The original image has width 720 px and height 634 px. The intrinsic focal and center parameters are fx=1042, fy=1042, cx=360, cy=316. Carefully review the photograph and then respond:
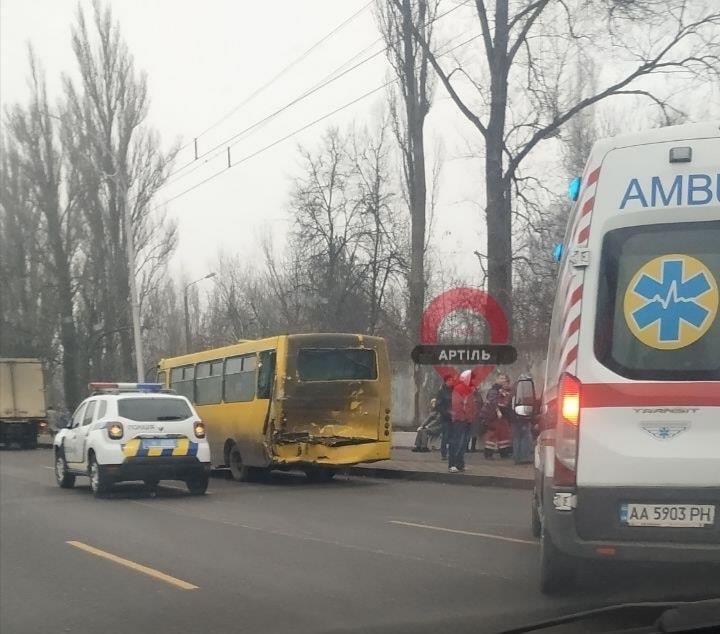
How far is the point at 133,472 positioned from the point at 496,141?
11.4m

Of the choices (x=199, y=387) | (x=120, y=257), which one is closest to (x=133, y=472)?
(x=199, y=387)

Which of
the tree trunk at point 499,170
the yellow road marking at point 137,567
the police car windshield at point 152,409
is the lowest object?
the yellow road marking at point 137,567

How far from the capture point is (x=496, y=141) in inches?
893

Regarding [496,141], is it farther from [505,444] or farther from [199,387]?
[199,387]

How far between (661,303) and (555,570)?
196 cm

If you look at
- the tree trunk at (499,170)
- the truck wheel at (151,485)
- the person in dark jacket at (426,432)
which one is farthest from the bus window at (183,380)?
the tree trunk at (499,170)

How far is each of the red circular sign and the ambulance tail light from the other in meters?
12.7

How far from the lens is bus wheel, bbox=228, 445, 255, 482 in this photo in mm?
19812

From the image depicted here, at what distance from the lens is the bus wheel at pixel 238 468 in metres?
19.8

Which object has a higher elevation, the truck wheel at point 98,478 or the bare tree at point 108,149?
the bare tree at point 108,149

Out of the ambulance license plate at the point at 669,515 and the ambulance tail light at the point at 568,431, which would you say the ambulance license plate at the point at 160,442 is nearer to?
the ambulance tail light at the point at 568,431

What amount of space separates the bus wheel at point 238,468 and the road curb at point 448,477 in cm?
236

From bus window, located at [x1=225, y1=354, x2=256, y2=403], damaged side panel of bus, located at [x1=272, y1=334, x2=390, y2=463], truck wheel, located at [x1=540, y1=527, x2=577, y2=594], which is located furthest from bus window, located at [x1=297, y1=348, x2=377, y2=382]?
truck wheel, located at [x1=540, y1=527, x2=577, y2=594]

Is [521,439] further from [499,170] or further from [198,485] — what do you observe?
[499,170]
